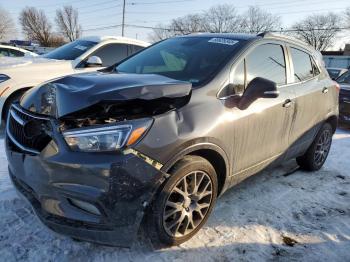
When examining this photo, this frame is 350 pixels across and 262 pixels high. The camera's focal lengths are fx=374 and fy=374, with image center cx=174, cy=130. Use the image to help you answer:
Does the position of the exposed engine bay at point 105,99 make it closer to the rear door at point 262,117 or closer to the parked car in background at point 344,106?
the rear door at point 262,117

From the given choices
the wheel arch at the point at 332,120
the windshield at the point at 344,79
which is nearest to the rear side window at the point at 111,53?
the wheel arch at the point at 332,120

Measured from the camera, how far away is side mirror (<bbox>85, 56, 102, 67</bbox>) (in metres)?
6.29

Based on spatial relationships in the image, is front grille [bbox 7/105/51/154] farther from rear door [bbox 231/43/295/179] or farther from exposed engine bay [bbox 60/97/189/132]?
rear door [bbox 231/43/295/179]

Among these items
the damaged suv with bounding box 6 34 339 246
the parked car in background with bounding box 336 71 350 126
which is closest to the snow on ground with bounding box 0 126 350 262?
the damaged suv with bounding box 6 34 339 246

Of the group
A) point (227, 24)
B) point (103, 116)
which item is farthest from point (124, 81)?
point (227, 24)

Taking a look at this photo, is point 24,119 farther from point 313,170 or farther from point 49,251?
point 313,170

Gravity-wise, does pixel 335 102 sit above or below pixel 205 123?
below

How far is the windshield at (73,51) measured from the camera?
7.16m

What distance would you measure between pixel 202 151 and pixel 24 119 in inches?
55.8

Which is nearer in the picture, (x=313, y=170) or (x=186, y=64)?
(x=186, y=64)

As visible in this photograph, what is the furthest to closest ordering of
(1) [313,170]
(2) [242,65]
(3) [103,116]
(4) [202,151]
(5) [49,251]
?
(1) [313,170] < (2) [242,65] < (4) [202,151] < (5) [49,251] < (3) [103,116]

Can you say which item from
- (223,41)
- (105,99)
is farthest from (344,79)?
(105,99)

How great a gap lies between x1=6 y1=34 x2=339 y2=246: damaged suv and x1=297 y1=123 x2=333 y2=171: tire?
134cm

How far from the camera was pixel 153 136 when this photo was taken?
8.47ft
